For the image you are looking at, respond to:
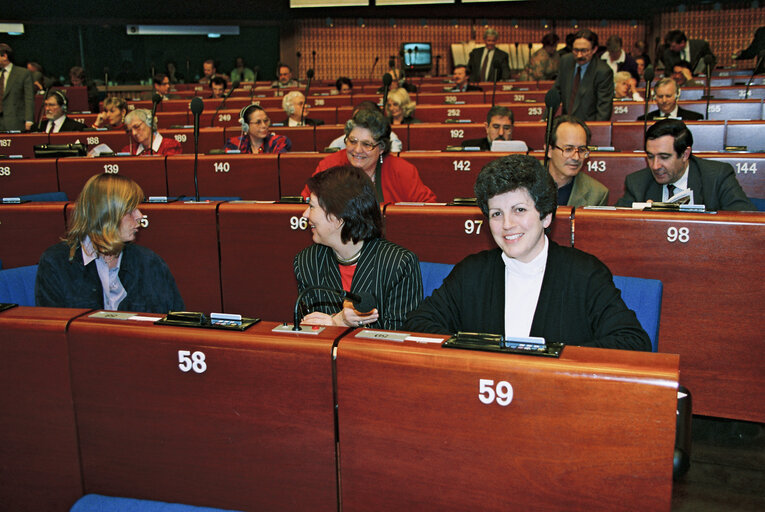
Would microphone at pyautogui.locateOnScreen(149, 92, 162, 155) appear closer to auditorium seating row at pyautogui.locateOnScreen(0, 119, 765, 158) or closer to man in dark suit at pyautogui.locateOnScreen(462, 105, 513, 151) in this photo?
auditorium seating row at pyautogui.locateOnScreen(0, 119, 765, 158)

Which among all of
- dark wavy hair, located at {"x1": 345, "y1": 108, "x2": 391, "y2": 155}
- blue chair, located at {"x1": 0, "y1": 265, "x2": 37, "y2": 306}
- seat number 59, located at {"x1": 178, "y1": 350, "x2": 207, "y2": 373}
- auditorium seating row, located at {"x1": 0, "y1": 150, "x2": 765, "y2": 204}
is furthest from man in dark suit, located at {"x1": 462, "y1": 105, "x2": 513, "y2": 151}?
seat number 59, located at {"x1": 178, "y1": 350, "x2": 207, "y2": 373}

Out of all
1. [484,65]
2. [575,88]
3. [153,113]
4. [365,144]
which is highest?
[484,65]

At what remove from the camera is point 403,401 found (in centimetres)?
106

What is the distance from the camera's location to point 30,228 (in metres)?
3.12

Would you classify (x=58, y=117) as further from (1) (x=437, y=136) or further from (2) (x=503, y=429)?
(2) (x=503, y=429)

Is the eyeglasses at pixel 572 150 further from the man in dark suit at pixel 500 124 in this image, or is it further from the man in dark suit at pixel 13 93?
the man in dark suit at pixel 13 93

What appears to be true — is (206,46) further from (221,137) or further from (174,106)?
(221,137)

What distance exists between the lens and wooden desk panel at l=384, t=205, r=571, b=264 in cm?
271

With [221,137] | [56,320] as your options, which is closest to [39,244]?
[56,320]

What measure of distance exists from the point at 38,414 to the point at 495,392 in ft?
2.79

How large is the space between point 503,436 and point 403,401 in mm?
162

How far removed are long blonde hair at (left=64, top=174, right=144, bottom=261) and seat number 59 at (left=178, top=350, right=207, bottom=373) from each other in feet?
3.77

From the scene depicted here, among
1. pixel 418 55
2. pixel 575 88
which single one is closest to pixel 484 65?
pixel 418 55

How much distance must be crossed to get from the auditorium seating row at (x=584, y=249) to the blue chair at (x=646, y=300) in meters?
0.56
